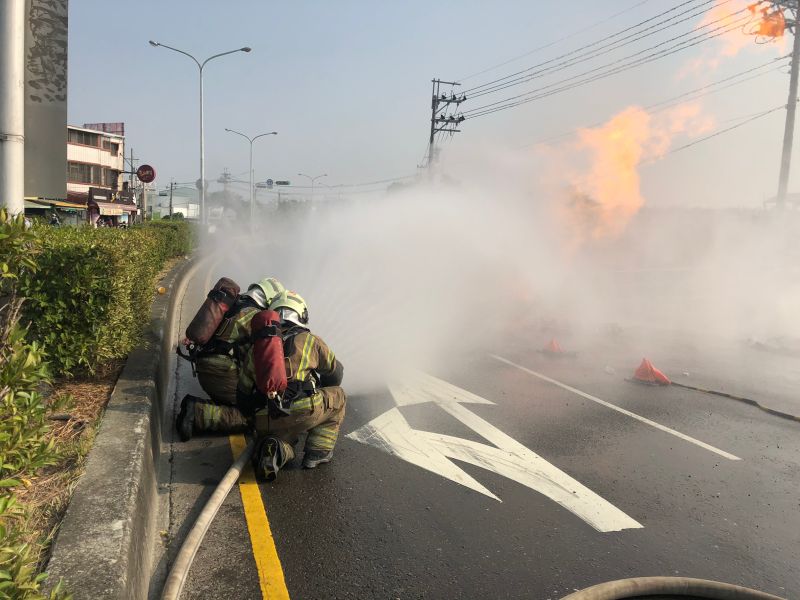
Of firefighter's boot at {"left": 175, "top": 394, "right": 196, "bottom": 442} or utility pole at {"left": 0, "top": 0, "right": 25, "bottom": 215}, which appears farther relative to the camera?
firefighter's boot at {"left": 175, "top": 394, "right": 196, "bottom": 442}

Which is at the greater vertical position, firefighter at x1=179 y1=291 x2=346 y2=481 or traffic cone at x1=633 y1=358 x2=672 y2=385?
firefighter at x1=179 y1=291 x2=346 y2=481

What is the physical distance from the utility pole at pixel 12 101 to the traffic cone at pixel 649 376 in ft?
24.0

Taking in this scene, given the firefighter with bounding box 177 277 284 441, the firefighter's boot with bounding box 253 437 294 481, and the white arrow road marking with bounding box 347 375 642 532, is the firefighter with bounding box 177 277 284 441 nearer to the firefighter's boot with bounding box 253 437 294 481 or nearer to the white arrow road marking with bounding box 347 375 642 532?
the firefighter's boot with bounding box 253 437 294 481

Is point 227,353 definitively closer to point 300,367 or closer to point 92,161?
point 300,367

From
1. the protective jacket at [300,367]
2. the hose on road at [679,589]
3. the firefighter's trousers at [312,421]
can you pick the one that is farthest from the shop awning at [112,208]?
the hose on road at [679,589]

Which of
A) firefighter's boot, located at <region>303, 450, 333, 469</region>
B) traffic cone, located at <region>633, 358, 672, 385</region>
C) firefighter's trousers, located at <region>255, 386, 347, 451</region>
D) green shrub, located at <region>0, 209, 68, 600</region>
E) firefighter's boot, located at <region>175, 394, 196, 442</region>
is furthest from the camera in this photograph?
A: traffic cone, located at <region>633, 358, 672, 385</region>

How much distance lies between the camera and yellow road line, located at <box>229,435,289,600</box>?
2.90 metres

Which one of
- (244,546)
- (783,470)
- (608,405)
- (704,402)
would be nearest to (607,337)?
(704,402)

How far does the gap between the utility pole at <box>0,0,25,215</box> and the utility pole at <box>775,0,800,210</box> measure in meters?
21.6

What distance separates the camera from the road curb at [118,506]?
2246 millimetres

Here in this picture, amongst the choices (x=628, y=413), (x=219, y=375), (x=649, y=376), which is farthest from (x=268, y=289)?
(x=649, y=376)

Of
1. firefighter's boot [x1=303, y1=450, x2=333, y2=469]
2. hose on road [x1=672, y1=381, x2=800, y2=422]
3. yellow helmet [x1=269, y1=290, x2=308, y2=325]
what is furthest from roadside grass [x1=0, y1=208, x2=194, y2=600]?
hose on road [x1=672, y1=381, x2=800, y2=422]

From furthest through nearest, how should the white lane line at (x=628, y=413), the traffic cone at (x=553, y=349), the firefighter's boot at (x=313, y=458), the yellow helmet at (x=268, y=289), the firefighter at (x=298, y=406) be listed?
1. the traffic cone at (x=553, y=349)
2. the white lane line at (x=628, y=413)
3. the yellow helmet at (x=268, y=289)
4. the firefighter's boot at (x=313, y=458)
5. the firefighter at (x=298, y=406)

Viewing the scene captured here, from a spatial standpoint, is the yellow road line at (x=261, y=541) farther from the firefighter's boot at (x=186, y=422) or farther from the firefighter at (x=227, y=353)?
the firefighter at (x=227, y=353)
